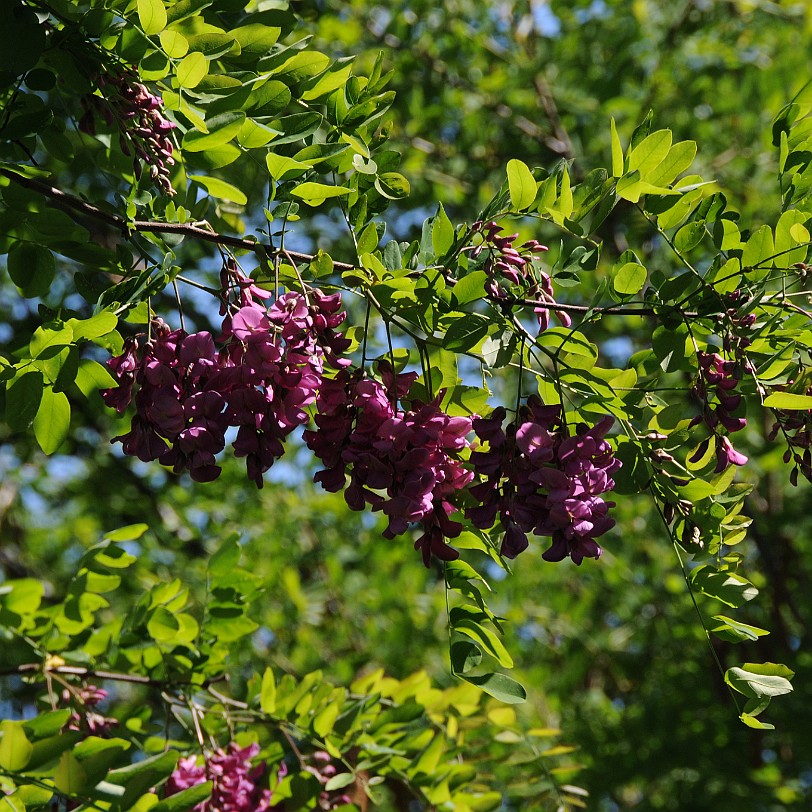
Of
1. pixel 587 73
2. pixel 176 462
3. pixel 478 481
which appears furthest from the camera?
pixel 587 73

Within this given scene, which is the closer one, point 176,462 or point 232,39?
point 176,462

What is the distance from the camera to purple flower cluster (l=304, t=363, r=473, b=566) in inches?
34.7

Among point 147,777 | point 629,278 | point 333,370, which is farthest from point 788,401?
point 147,777

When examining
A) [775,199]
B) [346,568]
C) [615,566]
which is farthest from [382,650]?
[775,199]

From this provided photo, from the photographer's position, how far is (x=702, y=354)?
0.96 metres

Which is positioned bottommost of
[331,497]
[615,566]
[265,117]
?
[265,117]

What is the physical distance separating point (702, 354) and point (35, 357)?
26.1 inches

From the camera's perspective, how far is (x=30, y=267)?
3.79 ft

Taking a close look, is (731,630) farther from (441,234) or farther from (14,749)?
(14,749)

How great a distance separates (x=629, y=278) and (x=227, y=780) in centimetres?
95

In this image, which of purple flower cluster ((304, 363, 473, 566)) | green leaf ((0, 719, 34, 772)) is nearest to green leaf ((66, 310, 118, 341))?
purple flower cluster ((304, 363, 473, 566))

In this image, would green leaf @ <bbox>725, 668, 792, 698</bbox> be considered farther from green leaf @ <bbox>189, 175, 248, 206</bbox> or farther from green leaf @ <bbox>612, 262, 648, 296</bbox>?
green leaf @ <bbox>189, 175, 248, 206</bbox>

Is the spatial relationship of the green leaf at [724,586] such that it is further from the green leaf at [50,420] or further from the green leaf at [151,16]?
the green leaf at [151,16]

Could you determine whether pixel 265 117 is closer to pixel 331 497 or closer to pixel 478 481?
pixel 478 481
